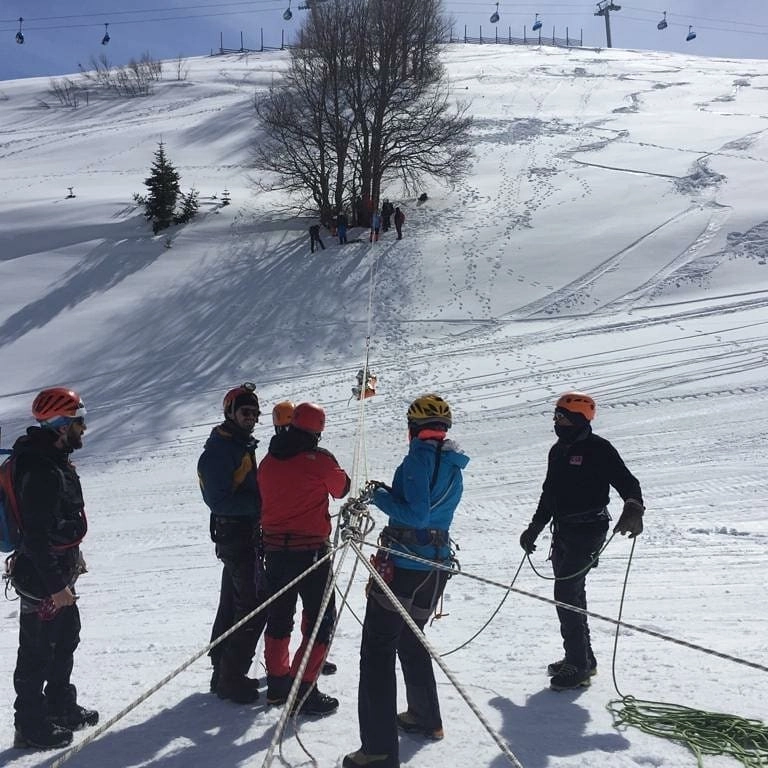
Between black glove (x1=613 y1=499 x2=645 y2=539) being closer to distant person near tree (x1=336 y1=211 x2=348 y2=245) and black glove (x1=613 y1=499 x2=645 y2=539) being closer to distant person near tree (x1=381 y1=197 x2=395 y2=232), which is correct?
distant person near tree (x1=336 y1=211 x2=348 y2=245)

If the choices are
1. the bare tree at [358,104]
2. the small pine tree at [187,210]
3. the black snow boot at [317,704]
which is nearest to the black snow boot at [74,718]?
the black snow boot at [317,704]

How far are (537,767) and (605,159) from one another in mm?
26463

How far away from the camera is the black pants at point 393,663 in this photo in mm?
3514

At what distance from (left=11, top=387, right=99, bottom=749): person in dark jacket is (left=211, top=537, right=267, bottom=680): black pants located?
0.85 m

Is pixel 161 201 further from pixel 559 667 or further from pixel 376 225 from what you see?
pixel 559 667

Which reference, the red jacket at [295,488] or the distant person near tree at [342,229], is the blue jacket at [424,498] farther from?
the distant person near tree at [342,229]

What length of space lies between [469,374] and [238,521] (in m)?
8.91

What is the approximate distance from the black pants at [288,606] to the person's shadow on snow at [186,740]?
318 millimetres

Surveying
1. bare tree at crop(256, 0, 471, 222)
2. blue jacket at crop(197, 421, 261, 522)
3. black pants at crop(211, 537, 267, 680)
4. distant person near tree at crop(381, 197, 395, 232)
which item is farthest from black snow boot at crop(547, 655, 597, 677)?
bare tree at crop(256, 0, 471, 222)

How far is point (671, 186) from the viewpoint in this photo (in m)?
22.6

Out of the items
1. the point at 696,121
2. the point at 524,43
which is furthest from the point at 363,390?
the point at 524,43

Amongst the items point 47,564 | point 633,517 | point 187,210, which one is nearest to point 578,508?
point 633,517

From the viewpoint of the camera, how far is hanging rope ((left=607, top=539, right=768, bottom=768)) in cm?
346

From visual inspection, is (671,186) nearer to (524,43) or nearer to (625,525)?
(625,525)
